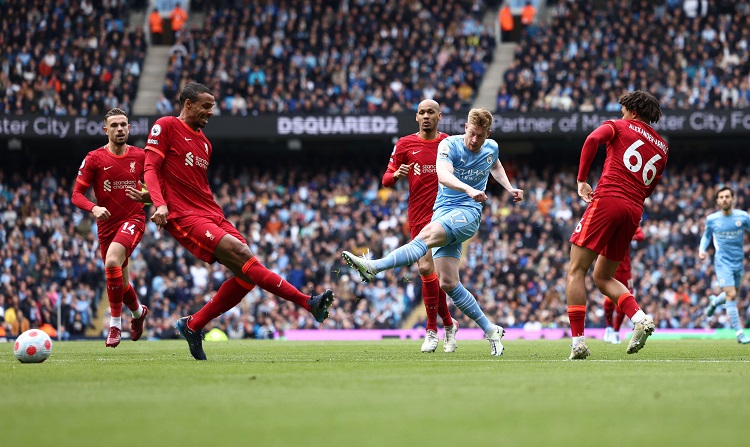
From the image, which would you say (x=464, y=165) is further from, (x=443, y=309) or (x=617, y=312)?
(x=617, y=312)

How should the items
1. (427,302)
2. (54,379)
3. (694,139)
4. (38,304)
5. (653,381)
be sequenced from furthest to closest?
(694,139) < (38,304) < (427,302) < (54,379) < (653,381)

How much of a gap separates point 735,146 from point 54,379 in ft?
91.8

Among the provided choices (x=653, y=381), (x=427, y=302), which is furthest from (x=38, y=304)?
(x=653, y=381)

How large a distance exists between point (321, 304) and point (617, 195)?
3033 mm

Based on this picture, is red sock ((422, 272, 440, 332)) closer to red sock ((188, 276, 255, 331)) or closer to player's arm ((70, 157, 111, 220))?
red sock ((188, 276, 255, 331))

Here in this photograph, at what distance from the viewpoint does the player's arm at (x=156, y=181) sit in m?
10.3

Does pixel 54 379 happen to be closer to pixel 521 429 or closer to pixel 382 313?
pixel 521 429

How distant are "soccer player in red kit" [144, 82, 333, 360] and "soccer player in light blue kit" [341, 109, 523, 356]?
1431 mm

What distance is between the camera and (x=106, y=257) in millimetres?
13984

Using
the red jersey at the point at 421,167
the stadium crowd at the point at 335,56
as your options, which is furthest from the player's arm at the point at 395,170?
the stadium crowd at the point at 335,56

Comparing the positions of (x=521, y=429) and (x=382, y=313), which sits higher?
(x=521, y=429)

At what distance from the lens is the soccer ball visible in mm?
10273

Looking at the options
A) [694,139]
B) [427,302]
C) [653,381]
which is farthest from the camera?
[694,139]

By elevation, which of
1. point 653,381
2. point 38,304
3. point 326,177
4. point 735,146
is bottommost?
point 38,304
